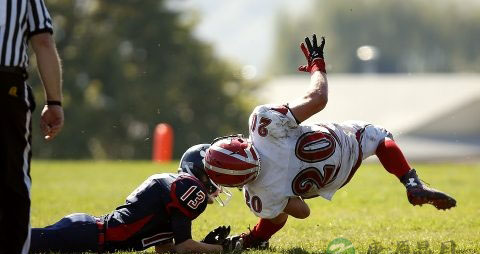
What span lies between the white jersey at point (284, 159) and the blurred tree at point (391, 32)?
256ft

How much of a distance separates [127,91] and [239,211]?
2954 cm

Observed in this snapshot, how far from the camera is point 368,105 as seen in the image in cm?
4512

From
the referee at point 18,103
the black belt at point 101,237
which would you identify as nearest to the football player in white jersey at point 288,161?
the black belt at point 101,237

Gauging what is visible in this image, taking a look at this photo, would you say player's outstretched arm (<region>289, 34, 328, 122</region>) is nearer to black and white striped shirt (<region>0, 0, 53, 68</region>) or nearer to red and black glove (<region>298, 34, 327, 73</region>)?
red and black glove (<region>298, 34, 327, 73</region>)

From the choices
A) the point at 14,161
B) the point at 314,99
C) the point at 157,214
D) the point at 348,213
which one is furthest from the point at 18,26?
the point at 348,213

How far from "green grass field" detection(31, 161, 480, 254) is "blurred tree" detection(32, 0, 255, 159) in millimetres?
22813

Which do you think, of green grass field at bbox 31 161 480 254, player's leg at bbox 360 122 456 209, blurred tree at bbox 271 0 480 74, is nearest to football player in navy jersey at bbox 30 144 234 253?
green grass field at bbox 31 161 480 254

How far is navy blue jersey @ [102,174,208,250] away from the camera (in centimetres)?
582

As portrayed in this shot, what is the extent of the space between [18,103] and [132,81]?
112 feet

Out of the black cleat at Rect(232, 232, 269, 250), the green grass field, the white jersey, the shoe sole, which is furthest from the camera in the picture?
the green grass field

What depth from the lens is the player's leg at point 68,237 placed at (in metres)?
5.96

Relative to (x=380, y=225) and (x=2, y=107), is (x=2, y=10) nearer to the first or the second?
(x=2, y=107)

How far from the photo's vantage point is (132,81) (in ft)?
126

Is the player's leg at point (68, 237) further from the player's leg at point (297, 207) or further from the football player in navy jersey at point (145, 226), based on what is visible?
the player's leg at point (297, 207)
